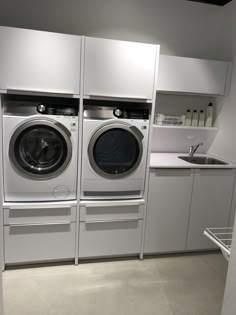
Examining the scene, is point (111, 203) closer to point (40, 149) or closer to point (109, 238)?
point (109, 238)

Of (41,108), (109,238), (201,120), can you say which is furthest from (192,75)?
(109,238)

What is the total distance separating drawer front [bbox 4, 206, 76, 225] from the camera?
7.89ft

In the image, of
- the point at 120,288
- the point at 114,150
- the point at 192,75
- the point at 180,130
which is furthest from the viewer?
the point at 180,130

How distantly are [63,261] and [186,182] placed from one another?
4.63 ft

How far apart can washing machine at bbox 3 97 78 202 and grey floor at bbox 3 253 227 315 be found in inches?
27.2

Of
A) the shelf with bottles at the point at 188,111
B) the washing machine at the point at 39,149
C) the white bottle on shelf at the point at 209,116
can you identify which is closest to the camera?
the washing machine at the point at 39,149

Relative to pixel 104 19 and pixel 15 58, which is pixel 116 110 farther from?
pixel 104 19

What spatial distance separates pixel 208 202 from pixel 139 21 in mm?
2054

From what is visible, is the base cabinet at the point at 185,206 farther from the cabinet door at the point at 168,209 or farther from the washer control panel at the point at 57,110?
the washer control panel at the point at 57,110

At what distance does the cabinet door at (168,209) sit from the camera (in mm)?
2723

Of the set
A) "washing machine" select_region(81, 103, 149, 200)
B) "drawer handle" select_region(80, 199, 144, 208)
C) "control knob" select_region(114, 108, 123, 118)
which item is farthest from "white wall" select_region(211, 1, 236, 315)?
"control knob" select_region(114, 108, 123, 118)

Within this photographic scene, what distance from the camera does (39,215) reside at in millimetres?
2465

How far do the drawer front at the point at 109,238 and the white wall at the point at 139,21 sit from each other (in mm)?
1951

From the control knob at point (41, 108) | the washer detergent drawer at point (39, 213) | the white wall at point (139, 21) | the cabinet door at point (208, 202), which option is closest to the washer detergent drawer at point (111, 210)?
the washer detergent drawer at point (39, 213)
